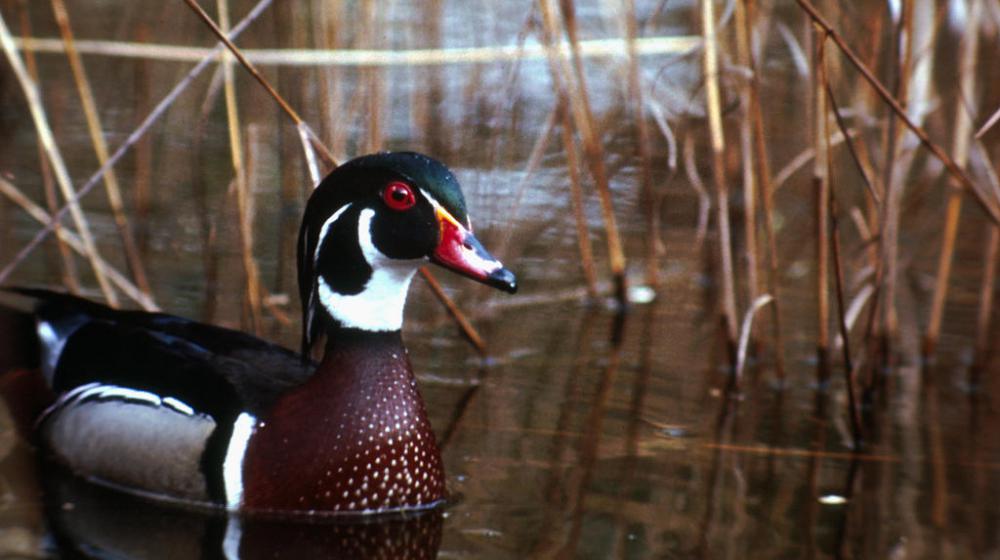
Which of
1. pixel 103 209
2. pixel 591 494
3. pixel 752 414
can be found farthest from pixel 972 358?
pixel 103 209

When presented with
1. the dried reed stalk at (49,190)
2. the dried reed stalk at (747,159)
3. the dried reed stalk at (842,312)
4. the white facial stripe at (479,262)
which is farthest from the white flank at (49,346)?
the dried reed stalk at (842,312)

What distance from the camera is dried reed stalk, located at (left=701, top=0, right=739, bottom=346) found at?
5180 mm

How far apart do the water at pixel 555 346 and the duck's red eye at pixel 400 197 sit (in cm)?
86

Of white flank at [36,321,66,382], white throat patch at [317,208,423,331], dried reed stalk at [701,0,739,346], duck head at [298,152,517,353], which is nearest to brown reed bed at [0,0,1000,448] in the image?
dried reed stalk at [701,0,739,346]

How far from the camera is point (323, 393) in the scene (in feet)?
14.5

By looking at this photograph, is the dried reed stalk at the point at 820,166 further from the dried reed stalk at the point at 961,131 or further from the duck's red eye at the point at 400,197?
the duck's red eye at the point at 400,197

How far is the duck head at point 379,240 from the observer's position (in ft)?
13.9

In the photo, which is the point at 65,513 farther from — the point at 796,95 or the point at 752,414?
the point at 796,95

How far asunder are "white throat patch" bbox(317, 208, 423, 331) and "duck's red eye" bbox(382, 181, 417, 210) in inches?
7.6

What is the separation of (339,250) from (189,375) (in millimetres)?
551

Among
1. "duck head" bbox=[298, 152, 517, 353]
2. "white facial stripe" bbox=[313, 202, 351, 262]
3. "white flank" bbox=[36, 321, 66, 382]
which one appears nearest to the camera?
"duck head" bbox=[298, 152, 517, 353]

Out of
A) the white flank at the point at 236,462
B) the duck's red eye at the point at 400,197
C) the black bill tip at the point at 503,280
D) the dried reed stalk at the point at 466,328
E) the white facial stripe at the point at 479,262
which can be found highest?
the duck's red eye at the point at 400,197

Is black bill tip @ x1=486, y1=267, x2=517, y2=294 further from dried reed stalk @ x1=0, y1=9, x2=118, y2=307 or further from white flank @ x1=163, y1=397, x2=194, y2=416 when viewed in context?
dried reed stalk @ x1=0, y1=9, x2=118, y2=307

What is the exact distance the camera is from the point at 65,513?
4383 mm
